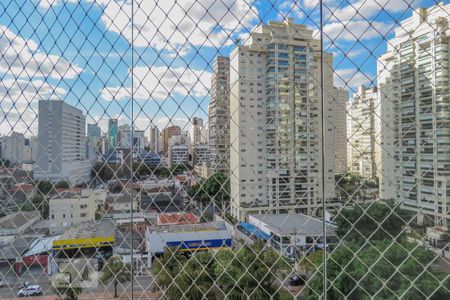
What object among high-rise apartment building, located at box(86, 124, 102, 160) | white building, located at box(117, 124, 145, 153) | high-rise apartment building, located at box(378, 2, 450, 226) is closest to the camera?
high-rise apartment building, located at box(378, 2, 450, 226)

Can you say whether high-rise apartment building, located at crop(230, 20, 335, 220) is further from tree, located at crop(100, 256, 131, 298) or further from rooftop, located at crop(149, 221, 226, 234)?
tree, located at crop(100, 256, 131, 298)

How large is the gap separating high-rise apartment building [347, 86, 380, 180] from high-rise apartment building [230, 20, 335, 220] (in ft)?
0.22

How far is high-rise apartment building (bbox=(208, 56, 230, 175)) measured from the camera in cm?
92

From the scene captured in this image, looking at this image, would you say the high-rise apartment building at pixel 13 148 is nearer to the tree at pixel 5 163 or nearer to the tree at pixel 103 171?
the tree at pixel 5 163

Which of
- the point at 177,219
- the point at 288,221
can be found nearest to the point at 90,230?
the point at 177,219

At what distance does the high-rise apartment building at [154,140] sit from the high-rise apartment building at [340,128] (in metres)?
0.54

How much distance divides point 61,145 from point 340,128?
0.94 m

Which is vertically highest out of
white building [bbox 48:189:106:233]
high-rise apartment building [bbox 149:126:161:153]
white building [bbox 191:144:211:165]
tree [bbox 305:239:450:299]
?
high-rise apartment building [bbox 149:126:161:153]

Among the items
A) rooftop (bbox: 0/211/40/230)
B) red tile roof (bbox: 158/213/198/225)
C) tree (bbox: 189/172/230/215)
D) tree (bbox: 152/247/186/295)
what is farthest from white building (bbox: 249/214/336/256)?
rooftop (bbox: 0/211/40/230)

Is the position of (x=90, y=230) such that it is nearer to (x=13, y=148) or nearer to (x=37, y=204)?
(x=37, y=204)

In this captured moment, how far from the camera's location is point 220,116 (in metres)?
0.94

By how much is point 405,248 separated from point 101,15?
1162mm

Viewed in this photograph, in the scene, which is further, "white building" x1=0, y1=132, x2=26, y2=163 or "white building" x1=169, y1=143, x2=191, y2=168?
"white building" x1=0, y1=132, x2=26, y2=163

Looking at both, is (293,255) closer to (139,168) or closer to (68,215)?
(139,168)
